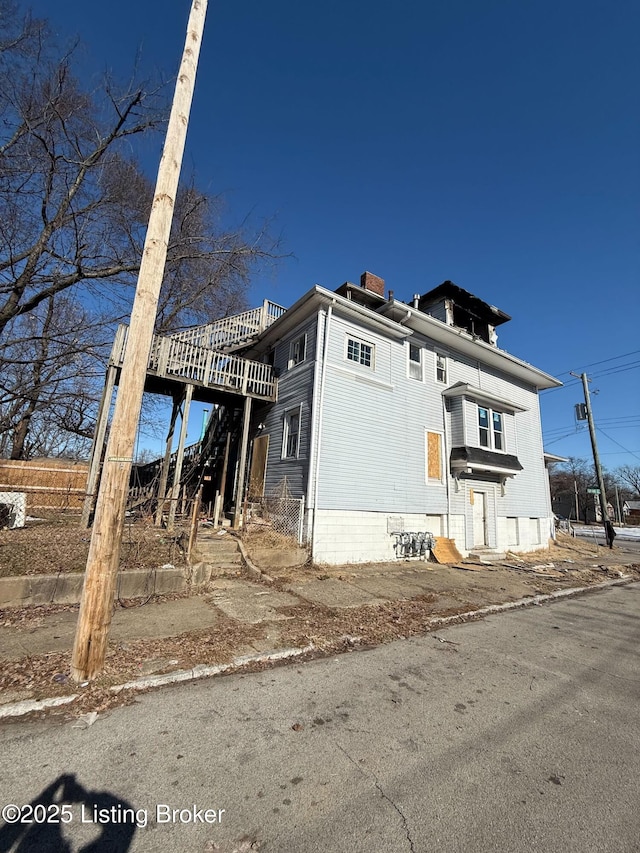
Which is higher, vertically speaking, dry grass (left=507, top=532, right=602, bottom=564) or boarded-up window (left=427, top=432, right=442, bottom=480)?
boarded-up window (left=427, top=432, right=442, bottom=480)

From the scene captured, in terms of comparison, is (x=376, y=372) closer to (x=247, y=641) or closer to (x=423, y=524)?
(x=423, y=524)

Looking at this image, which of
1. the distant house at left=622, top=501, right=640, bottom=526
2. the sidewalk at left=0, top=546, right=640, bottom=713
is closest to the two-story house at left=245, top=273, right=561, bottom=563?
the sidewalk at left=0, top=546, right=640, bottom=713

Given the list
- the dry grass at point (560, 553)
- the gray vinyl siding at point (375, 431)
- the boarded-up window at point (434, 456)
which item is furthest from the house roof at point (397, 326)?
the dry grass at point (560, 553)

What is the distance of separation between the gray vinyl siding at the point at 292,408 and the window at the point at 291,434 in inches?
7.5

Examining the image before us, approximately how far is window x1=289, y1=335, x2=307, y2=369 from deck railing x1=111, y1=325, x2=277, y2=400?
102cm

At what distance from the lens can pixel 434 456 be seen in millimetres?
14625

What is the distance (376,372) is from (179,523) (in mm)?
8606

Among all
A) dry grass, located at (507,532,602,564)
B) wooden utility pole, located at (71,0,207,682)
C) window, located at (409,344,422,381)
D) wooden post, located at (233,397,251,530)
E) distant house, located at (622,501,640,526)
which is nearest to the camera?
wooden utility pole, located at (71,0,207,682)

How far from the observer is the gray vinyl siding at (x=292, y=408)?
11.7 meters

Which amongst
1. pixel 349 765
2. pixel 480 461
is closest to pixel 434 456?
pixel 480 461

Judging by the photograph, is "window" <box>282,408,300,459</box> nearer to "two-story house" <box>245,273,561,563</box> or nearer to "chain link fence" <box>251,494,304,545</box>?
"two-story house" <box>245,273,561,563</box>

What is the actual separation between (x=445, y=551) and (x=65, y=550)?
11.7 meters

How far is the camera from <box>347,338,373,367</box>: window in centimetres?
1297

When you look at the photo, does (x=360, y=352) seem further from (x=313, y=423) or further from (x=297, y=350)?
(x=313, y=423)
